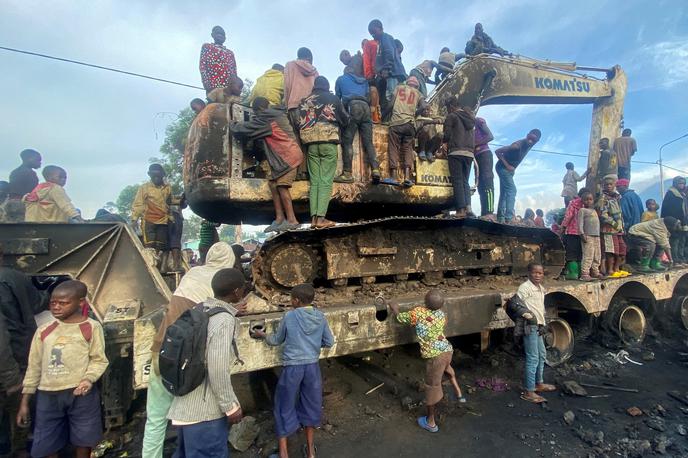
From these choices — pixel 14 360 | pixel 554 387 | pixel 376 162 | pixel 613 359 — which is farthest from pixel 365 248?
pixel 613 359

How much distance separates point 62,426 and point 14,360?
2.16 feet

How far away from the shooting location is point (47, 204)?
4.64 metres

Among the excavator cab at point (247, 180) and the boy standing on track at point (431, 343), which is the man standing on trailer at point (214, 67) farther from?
the boy standing on track at point (431, 343)

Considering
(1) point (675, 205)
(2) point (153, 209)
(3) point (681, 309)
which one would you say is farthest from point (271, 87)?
(1) point (675, 205)

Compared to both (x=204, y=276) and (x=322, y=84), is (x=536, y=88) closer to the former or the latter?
(x=322, y=84)

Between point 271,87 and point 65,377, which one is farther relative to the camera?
point 271,87

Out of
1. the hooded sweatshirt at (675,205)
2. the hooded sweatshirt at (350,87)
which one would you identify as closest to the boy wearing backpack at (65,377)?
the hooded sweatshirt at (350,87)

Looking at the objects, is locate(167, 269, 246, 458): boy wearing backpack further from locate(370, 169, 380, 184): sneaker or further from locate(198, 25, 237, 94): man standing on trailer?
locate(198, 25, 237, 94): man standing on trailer

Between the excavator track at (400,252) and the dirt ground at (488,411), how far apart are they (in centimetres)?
131

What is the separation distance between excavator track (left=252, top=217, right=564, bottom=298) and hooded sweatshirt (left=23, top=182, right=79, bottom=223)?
333 centimetres

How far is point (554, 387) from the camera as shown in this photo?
13.3ft

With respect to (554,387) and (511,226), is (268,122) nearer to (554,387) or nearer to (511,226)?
(511,226)

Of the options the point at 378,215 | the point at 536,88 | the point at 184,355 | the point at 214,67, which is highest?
the point at 536,88

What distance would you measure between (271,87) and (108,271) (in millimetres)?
2910
